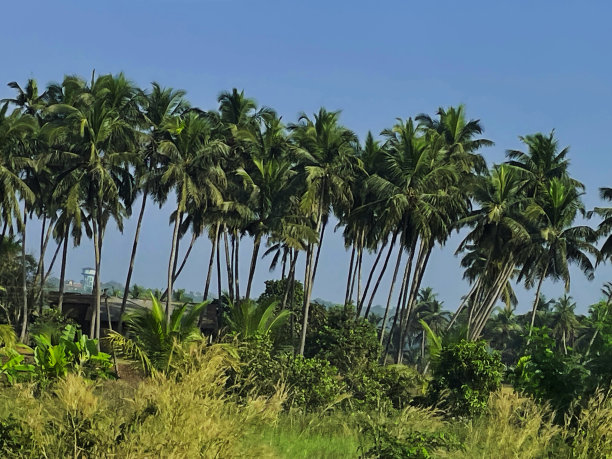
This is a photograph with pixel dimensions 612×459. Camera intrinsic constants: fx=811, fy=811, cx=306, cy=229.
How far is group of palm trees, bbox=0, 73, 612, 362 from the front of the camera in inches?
1645

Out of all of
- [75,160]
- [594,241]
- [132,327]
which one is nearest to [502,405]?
[132,327]

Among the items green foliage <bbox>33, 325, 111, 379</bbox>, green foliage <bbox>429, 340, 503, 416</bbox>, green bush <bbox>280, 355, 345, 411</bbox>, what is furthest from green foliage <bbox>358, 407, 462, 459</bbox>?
green foliage <bbox>429, 340, 503, 416</bbox>

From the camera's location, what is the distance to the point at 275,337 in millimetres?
29828

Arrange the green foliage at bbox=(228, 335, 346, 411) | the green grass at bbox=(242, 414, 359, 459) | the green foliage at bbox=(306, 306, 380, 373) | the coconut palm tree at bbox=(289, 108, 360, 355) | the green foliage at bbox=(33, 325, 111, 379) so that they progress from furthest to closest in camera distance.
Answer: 1. the coconut palm tree at bbox=(289, 108, 360, 355)
2. the green foliage at bbox=(306, 306, 380, 373)
3. the green foliage at bbox=(228, 335, 346, 411)
4. the green foliage at bbox=(33, 325, 111, 379)
5. the green grass at bbox=(242, 414, 359, 459)

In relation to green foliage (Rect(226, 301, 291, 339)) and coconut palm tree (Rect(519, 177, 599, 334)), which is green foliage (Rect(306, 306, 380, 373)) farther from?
coconut palm tree (Rect(519, 177, 599, 334))

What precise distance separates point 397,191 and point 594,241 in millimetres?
13903

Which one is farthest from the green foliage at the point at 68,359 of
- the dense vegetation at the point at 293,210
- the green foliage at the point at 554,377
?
the green foliage at the point at 554,377

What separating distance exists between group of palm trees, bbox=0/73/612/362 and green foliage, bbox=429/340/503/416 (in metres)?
14.8

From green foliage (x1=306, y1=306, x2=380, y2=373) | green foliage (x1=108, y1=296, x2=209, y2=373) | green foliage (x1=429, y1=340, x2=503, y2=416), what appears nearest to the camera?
green foliage (x1=108, y1=296, x2=209, y2=373)

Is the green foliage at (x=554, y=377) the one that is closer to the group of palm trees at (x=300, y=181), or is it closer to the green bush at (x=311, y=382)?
the green bush at (x=311, y=382)

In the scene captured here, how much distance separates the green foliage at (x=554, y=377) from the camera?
15.2 meters

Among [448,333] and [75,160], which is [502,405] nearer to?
[448,333]

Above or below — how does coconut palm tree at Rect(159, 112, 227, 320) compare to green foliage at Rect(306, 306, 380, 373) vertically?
above

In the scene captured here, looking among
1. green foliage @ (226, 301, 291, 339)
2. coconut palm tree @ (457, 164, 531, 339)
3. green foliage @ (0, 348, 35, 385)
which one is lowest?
green foliage @ (0, 348, 35, 385)
